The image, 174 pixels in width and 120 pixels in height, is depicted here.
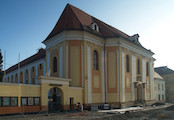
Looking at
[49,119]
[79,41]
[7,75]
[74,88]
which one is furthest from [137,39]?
[7,75]

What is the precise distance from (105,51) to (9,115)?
18.4m

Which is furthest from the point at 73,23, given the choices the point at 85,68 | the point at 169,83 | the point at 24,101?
the point at 169,83

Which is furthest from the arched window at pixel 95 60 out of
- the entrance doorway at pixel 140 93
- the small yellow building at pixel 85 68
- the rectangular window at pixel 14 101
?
the rectangular window at pixel 14 101

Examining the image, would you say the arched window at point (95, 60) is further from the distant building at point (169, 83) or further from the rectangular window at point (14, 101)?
the distant building at point (169, 83)

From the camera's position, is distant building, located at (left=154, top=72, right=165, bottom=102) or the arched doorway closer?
the arched doorway

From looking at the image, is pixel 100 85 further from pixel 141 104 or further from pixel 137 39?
pixel 137 39

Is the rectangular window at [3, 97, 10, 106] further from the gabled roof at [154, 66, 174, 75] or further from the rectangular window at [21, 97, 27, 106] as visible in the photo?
the gabled roof at [154, 66, 174, 75]

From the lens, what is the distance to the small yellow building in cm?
2409

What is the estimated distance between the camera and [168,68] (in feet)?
212

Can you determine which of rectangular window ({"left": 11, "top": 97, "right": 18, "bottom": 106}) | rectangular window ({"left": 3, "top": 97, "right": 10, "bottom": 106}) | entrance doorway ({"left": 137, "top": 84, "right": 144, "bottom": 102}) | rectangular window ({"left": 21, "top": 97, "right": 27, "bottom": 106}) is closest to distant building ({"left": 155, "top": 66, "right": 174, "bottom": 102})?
entrance doorway ({"left": 137, "top": 84, "right": 144, "bottom": 102})

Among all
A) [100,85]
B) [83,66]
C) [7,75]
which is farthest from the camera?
[7,75]

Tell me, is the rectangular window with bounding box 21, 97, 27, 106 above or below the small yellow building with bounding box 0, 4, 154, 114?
below

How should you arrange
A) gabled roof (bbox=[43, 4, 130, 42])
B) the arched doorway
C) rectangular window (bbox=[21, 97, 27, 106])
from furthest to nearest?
1. gabled roof (bbox=[43, 4, 130, 42])
2. the arched doorway
3. rectangular window (bbox=[21, 97, 27, 106])

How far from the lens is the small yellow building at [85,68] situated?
79.0 feet
